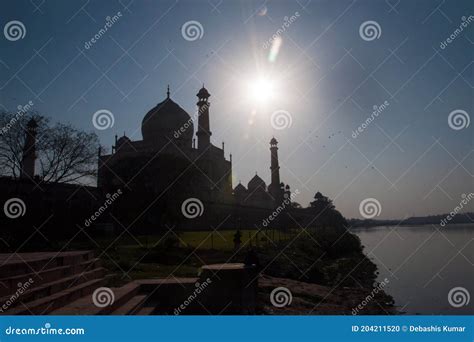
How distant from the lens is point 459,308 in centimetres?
1399

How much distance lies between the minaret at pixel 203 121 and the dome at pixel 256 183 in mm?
15780

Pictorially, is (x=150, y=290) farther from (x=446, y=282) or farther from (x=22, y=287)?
(x=446, y=282)

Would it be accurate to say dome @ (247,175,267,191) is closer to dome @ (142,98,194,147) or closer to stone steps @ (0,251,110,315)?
dome @ (142,98,194,147)

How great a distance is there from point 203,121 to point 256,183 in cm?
1836

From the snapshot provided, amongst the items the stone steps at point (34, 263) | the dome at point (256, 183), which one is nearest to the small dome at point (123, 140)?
the dome at point (256, 183)

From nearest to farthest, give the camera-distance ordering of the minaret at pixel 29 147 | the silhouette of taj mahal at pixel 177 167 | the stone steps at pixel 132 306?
the stone steps at pixel 132 306
the minaret at pixel 29 147
the silhouette of taj mahal at pixel 177 167

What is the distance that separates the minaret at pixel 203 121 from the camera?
40281mm

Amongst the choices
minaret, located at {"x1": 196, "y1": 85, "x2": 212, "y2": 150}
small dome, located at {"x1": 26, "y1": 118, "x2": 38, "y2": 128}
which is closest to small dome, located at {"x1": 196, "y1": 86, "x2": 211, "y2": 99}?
minaret, located at {"x1": 196, "y1": 85, "x2": 212, "y2": 150}

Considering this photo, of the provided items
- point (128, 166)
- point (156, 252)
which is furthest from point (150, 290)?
point (128, 166)

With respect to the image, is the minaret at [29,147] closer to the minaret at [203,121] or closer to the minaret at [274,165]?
the minaret at [203,121]

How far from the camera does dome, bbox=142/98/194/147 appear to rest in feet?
133

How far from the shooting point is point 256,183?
57.6m

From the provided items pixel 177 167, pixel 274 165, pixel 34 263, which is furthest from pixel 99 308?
pixel 274 165
